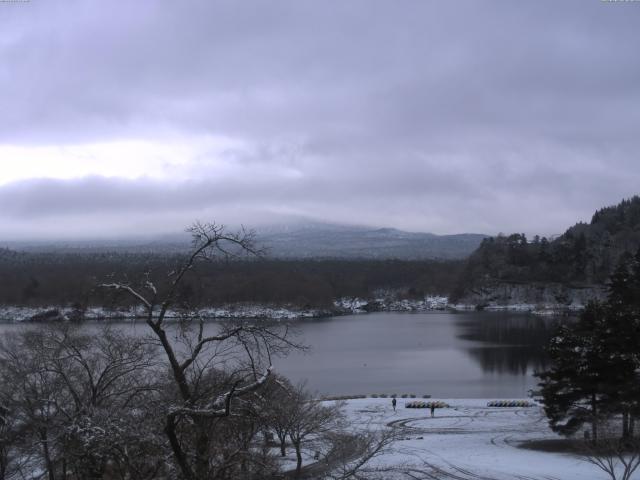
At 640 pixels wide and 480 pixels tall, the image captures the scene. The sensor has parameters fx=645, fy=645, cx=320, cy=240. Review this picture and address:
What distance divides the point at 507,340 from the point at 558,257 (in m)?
39.6

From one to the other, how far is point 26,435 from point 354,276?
88.5 m

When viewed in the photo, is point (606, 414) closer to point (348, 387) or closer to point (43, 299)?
point (348, 387)

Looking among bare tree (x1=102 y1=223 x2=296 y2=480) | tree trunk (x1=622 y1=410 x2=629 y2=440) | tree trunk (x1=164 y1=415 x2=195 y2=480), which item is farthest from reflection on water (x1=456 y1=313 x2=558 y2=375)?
tree trunk (x1=164 y1=415 x2=195 y2=480)

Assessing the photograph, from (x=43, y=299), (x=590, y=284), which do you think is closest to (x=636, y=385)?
(x=43, y=299)

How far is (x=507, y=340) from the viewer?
42656 mm

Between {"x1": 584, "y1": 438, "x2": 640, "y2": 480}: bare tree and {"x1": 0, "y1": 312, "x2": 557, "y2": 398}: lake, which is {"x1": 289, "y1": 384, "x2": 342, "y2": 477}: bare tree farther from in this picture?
{"x1": 584, "y1": 438, "x2": 640, "y2": 480}: bare tree

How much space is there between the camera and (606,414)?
12.2 meters

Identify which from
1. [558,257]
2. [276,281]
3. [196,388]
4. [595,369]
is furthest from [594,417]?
[558,257]

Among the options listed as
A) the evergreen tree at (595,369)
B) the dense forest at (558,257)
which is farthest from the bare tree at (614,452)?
the dense forest at (558,257)

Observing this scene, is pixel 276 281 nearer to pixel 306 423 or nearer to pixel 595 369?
pixel 595 369

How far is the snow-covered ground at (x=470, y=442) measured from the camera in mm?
10711

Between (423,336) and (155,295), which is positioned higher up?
(155,295)

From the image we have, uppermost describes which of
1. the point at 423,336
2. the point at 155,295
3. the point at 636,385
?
the point at 155,295

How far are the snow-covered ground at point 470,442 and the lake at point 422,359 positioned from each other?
322 centimetres
